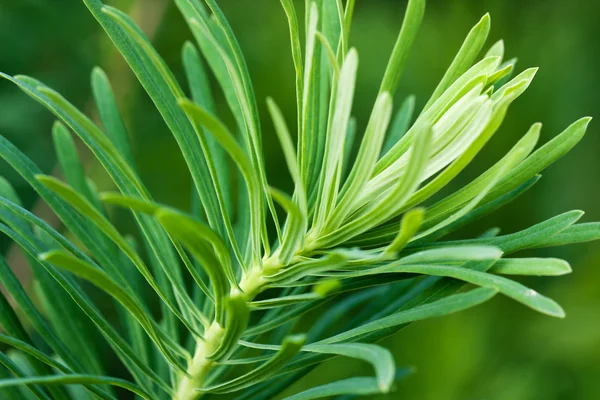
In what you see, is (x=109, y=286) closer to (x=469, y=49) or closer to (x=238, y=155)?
(x=238, y=155)

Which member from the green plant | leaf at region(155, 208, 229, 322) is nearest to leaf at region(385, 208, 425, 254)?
the green plant

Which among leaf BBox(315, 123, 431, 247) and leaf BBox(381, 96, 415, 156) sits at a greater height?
leaf BBox(381, 96, 415, 156)

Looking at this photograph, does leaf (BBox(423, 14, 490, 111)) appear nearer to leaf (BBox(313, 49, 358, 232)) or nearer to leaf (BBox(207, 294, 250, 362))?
leaf (BBox(313, 49, 358, 232))

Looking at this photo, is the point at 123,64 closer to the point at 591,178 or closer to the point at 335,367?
the point at 335,367

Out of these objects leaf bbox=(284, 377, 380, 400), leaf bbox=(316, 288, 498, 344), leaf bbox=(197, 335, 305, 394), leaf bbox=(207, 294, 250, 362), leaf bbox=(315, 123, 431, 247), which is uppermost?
leaf bbox=(315, 123, 431, 247)

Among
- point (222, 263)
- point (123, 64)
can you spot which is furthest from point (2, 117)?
point (222, 263)

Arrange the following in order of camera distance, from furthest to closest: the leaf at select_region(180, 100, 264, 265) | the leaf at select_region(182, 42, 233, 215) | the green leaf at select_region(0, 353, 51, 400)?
the leaf at select_region(182, 42, 233, 215) → the green leaf at select_region(0, 353, 51, 400) → the leaf at select_region(180, 100, 264, 265)

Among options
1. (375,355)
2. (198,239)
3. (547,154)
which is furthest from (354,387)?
(547,154)
